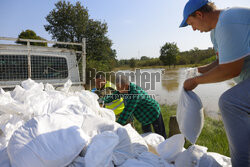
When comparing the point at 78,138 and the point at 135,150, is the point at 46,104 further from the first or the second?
the point at 135,150

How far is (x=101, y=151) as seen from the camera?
1.07 metres

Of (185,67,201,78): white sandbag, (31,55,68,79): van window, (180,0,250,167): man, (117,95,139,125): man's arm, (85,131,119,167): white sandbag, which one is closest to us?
(180,0,250,167): man

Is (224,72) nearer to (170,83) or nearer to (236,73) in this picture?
(236,73)

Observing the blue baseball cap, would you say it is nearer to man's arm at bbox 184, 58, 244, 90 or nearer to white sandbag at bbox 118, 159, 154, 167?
man's arm at bbox 184, 58, 244, 90

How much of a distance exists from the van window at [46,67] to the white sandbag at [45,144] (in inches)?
101

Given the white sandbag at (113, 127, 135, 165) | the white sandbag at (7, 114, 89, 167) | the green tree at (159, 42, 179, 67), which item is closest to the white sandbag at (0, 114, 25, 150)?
the white sandbag at (7, 114, 89, 167)

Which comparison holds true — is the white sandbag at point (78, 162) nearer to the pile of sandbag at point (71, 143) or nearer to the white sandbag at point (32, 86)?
the pile of sandbag at point (71, 143)

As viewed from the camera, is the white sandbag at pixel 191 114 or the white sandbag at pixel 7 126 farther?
the white sandbag at pixel 7 126

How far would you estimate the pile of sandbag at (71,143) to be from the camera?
3.48 ft

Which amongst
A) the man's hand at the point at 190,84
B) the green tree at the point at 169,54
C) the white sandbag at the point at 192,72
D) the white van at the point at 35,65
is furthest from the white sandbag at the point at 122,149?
the green tree at the point at 169,54

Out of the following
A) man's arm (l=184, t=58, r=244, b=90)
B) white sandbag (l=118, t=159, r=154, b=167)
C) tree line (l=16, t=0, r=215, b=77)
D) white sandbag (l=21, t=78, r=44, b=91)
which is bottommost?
white sandbag (l=118, t=159, r=154, b=167)

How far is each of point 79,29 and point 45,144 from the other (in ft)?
35.0

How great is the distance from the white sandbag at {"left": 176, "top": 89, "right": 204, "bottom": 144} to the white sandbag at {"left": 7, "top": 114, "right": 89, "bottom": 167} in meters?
0.75

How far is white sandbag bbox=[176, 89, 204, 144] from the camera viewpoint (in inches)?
49.3
